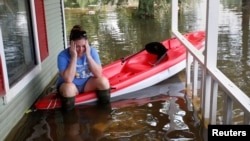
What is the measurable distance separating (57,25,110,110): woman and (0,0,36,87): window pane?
49cm

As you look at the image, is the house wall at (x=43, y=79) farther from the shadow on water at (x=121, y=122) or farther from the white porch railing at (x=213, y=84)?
the white porch railing at (x=213, y=84)

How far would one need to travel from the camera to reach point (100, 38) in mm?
9625

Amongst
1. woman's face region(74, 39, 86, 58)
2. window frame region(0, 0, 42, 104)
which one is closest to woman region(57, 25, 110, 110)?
woman's face region(74, 39, 86, 58)

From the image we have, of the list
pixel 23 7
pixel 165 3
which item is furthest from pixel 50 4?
pixel 165 3

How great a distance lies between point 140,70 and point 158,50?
52 centimetres

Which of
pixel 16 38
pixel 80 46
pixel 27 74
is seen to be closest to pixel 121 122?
pixel 80 46

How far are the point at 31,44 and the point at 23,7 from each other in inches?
19.5

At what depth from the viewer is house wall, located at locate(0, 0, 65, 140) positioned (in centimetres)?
337

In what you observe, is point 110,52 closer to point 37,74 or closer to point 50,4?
point 50,4

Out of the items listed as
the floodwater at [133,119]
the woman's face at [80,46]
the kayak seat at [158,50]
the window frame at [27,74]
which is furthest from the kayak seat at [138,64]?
the window frame at [27,74]

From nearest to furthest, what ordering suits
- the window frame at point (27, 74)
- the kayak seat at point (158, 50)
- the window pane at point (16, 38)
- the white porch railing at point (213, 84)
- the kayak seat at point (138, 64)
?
1. the white porch railing at point (213, 84)
2. the window frame at point (27, 74)
3. the window pane at point (16, 38)
4. the kayak seat at point (138, 64)
5. the kayak seat at point (158, 50)

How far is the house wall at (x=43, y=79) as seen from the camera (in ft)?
11.0

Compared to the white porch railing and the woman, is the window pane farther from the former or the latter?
the white porch railing

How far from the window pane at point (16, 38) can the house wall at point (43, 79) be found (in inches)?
9.4
